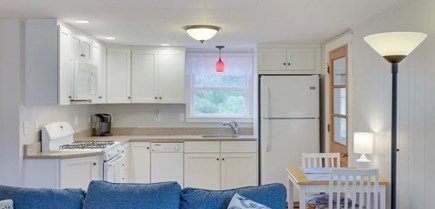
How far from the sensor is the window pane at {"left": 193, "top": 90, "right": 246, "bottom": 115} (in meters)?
6.07

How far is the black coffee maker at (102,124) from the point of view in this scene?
562cm

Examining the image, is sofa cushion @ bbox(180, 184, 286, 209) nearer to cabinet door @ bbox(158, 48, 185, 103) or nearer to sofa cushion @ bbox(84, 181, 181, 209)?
sofa cushion @ bbox(84, 181, 181, 209)

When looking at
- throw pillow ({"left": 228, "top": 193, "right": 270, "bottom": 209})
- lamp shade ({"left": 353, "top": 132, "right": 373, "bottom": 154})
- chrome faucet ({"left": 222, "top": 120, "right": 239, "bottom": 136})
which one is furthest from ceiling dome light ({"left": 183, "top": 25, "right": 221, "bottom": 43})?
chrome faucet ({"left": 222, "top": 120, "right": 239, "bottom": 136})

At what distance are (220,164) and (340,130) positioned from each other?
165 cm

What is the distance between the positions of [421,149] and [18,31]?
349cm

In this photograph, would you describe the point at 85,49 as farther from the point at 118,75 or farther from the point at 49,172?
the point at 49,172

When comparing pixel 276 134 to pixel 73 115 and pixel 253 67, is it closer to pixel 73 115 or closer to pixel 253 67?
pixel 253 67

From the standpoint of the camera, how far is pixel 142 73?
18.3 ft

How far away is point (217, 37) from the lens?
4789mm

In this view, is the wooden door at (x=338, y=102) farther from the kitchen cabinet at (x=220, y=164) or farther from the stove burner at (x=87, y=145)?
the stove burner at (x=87, y=145)

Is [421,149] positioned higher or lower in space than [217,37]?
lower

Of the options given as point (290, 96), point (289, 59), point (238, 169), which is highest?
point (289, 59)

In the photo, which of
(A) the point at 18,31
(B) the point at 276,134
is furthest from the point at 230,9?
(B) the point at 276,134

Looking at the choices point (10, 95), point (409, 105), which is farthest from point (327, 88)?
point (10, 95)
